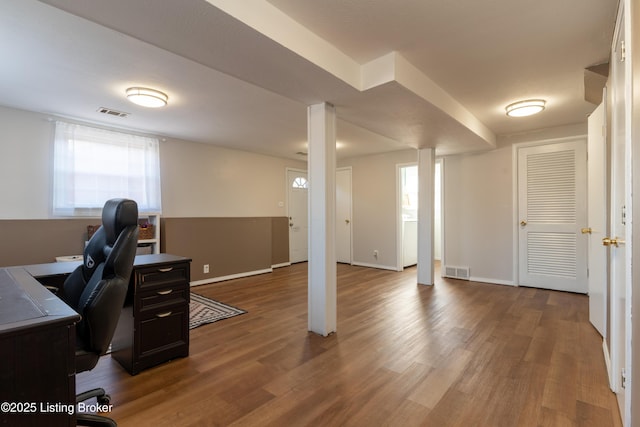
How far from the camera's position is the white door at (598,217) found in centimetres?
242

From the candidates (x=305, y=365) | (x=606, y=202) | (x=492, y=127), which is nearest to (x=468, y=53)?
(x=606, y=202)

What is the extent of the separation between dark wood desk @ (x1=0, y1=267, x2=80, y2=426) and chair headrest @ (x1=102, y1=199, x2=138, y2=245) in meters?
0.53

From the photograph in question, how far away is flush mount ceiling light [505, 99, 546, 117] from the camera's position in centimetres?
332

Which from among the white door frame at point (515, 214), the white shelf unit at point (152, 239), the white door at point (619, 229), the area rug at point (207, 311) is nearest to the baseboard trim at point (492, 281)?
the white door frame at point (515, 214)

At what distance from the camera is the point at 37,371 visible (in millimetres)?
999

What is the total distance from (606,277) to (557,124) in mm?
2833

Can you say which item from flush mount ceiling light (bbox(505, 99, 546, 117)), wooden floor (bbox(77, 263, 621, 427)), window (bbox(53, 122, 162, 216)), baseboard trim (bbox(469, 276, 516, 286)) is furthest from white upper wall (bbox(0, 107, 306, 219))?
flush mount ceiling light (bbox(505, 99, 546, 117))

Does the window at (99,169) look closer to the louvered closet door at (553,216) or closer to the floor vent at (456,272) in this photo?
the floor vent at (456,272)

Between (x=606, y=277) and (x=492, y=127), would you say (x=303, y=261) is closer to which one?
(x=492, y=127)

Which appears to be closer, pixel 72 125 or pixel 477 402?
pixel 477 402

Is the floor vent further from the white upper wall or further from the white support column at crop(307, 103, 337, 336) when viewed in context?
the white upper wall

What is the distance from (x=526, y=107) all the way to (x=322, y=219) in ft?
8.73

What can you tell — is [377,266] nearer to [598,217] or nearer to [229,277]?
[229,277]

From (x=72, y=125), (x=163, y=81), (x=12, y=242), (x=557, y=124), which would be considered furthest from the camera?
(x=557, y=124)
